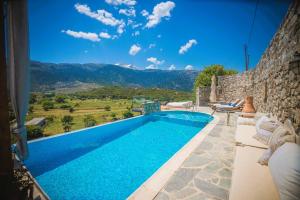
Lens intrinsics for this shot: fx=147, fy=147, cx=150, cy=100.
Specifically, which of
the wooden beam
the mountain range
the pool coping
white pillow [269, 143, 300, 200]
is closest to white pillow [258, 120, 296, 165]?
white pillow [269, 143, 300, 200]

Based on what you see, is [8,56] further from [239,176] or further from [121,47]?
→ [121,47]

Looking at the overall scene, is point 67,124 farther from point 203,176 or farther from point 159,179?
point 203,176

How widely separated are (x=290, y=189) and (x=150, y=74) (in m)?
98.5

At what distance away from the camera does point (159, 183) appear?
2244 mm

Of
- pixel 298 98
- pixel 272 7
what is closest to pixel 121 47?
pixel 272 7

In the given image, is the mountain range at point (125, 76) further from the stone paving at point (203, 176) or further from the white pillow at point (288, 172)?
the white pillow at point (288, 172)

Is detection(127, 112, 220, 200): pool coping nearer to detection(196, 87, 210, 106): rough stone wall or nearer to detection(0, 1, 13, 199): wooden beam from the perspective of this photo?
detection(0, 1, 13, 199): wooden beam

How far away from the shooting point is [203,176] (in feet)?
7.93

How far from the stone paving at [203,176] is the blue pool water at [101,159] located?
1085mm

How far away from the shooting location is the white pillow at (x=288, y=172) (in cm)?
114

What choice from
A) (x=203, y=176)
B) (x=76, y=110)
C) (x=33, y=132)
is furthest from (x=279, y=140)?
(x=76, y=110)

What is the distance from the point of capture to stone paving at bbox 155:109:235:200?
2006mm

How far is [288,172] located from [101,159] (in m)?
4.02

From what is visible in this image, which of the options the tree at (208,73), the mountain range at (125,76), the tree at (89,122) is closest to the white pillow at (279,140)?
the tree at (89,122)
